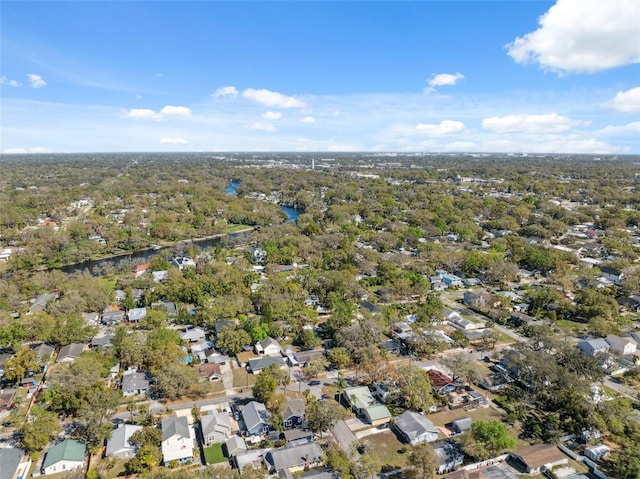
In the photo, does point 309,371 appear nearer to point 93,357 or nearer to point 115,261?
point 93,357

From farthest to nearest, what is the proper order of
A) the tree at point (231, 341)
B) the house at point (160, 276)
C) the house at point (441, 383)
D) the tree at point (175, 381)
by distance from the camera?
the house at point (160, 276), the tree at point (231, 341), the house at point (441, 383), the tree at point (175, 381)

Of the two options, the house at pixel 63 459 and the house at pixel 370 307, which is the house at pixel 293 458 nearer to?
the house at pixel 63 459

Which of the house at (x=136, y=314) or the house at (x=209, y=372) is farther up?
the house at (x=136, y=314)

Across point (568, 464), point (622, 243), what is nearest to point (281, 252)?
point (568, 464)

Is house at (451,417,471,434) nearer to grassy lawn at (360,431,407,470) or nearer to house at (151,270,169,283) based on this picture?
grassy lawn at (360,431,407,470)

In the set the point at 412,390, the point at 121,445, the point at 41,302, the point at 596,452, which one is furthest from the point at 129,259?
the point at 596,452

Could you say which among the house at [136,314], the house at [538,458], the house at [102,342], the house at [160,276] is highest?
the house at [160,276]

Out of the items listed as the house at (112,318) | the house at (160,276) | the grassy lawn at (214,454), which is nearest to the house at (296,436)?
the grassy lawn at (214,454)

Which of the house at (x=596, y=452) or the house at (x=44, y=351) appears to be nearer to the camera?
the house at (x=596, y=452)

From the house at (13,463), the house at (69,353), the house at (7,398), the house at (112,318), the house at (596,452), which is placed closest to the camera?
the house at (13,463)
